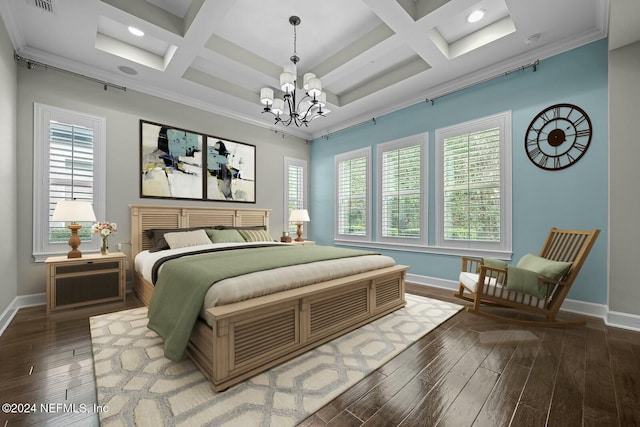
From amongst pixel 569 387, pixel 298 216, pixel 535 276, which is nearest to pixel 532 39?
pixel 535 276

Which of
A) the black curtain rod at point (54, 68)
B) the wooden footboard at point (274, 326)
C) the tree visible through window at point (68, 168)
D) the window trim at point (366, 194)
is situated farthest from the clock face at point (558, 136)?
the tree visible through window at point (68, 168)

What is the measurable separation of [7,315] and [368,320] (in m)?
3.74

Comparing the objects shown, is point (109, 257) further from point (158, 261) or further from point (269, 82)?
point (269, 82)

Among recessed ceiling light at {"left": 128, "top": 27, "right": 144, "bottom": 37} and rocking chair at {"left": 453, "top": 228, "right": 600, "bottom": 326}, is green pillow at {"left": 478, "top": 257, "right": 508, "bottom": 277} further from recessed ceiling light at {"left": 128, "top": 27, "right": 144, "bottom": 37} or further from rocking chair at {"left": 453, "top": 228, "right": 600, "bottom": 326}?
recessed ceiling light at {"left": 128, "top": 27, "right": 144, "bottom": 37}

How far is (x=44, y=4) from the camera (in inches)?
101

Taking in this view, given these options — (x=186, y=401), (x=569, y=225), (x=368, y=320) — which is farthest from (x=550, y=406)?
(x=569, y=225)

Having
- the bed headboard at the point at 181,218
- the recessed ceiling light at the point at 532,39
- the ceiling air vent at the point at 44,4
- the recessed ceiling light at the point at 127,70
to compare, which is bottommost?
the bed headboard at the point at 181,218

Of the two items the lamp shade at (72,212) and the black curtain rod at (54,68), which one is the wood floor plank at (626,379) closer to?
the lamp shade at (72,212)

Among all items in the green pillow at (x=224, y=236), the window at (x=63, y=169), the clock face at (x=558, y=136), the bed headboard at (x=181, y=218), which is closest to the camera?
the clock face at (x=558, y=136)

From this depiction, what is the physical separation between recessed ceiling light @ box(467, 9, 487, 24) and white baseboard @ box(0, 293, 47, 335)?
5.78 m

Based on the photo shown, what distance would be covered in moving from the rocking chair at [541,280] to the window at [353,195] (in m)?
2.43

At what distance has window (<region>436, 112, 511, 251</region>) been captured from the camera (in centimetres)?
359

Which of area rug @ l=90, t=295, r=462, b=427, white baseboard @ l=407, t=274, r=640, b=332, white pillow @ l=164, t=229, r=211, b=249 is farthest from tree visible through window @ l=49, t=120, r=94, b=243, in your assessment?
white baseboard @ l=407, t=274, r=640, b=332

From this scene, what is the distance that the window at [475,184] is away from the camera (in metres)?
3.59
